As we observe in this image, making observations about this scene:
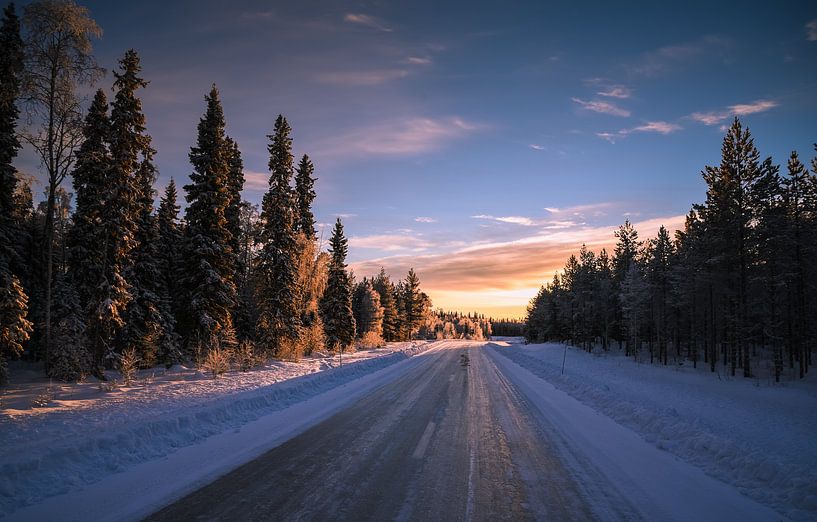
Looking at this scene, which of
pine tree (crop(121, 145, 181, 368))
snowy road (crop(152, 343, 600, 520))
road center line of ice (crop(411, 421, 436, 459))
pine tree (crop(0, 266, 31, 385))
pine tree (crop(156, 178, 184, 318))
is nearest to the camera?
snowy road (crop(152, 343, 600, 520))

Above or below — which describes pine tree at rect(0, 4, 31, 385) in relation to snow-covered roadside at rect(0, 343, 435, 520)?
above

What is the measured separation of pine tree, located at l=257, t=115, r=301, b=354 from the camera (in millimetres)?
27156

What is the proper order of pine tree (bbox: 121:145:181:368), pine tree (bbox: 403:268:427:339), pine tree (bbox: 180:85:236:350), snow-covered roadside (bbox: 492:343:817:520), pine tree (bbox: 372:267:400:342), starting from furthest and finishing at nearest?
1. pine tree (bbox: 403:268:427:339)
2. pine tree (bbox: 372:267:400:342)
3. pine tree (bbox: 121:145:181:368)
4. pine tree (bbox: 180:85:236:350)
5. snow-covered roadside (bbox: 492:343:817:520)

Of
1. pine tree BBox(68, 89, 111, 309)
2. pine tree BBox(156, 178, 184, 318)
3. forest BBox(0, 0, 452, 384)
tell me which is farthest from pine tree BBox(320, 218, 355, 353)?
pine tree BBox(68, 89, 111, 309)

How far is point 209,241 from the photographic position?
2345cm

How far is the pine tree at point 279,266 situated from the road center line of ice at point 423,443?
1873 cm

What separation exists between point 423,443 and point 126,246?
17.6 metres

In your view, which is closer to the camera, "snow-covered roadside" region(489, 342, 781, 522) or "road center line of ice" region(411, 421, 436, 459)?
"snow-covered roadside" region(489, 342, 781, 522)

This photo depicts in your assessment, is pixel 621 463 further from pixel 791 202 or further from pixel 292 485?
pixel 791 202

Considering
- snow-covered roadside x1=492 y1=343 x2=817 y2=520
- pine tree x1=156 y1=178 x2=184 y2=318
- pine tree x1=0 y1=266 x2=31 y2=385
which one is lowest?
snow-covered roadside x1=492 y1=343 x2=817 y2=520

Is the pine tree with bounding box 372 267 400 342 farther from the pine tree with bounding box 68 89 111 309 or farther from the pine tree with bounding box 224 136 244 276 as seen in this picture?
the pine tree with bounding box 68 89 111 309

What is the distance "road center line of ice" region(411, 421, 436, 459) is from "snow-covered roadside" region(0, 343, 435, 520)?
274 centimetres

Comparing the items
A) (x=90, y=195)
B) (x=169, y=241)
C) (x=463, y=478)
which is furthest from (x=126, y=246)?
(x=463, y=478)

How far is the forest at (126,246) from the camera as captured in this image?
16719 mm
